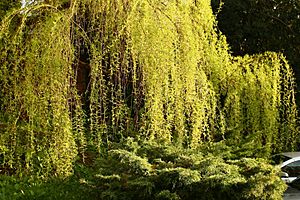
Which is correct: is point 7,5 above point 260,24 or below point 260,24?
below

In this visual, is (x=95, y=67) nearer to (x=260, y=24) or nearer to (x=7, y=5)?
(x=7, y=5)

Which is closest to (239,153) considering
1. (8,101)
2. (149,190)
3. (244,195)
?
(244,195)

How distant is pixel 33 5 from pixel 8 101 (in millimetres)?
774

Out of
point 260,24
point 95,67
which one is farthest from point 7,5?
point 260,24

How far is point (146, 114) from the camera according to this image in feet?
12.1

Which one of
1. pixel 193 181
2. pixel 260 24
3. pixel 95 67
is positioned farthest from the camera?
pixel 260 24

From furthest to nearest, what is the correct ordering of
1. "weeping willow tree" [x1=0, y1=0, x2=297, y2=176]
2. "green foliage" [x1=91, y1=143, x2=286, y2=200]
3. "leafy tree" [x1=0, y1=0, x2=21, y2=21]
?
"leafy tree" [x1=0, y1=0, x2=21, y2=21], "green foliage" [x1=91, y1=143, x2=286, y2=200], "weeping willow tree" [x1=0, y1=0, x2=297, y2=176]

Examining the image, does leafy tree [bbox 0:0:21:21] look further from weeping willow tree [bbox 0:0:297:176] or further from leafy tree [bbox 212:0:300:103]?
leafy tree [bbox 212:0:300:103]

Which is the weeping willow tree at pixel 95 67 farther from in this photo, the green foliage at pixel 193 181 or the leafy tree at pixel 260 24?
the leafy tree at pixel 260 24

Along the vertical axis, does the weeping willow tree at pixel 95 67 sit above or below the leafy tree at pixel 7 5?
below

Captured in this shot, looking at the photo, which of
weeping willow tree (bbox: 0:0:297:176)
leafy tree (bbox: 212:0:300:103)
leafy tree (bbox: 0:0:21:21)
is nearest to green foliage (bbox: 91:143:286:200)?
weeping willow tree (bbox: 0:0:297:176)

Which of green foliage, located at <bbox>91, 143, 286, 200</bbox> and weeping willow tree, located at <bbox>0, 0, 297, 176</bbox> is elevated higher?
weeping willow tree, located at <bbox>0, 0, 297, 176</bbox>

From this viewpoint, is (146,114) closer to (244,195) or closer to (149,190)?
(149,190)

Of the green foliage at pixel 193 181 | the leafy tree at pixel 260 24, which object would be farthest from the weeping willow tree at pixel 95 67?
the leafy tree at pixel 260 24
